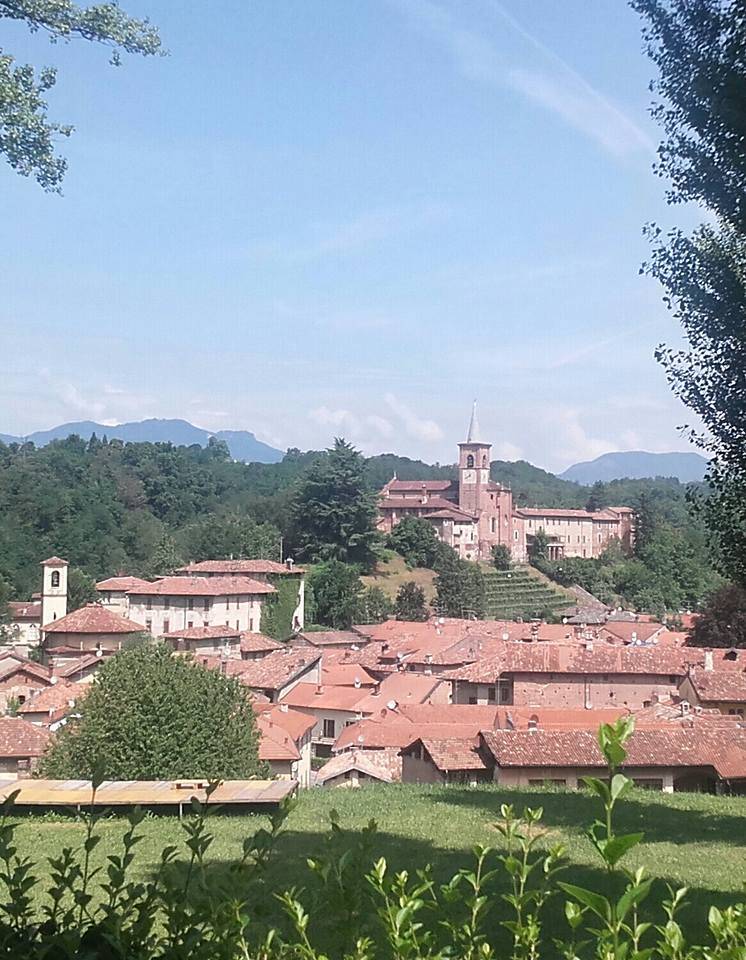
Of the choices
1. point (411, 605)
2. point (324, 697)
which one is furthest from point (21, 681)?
point (411, 605)

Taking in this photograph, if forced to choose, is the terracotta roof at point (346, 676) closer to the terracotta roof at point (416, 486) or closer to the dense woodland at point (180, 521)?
the dense woodland at point (180, 521)

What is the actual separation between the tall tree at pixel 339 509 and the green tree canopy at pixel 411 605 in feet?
17.9

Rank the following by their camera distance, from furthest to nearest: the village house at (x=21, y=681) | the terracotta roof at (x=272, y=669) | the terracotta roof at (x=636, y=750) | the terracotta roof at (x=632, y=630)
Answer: the terracotta roof at (x=632, y=630) → the terracotta roof at (x=272, y=669) → the village house at (x=21, y=681) → the terracotta roof at (x=636, y=750)

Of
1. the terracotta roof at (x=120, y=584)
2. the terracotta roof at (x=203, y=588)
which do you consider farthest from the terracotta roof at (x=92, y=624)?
the terracotta roof at (x=120, y=584)

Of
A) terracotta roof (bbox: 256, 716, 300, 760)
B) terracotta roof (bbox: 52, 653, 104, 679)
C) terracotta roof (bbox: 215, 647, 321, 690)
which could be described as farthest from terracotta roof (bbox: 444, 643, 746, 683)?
terracotta roof (bbox: 52, 653, 104, 679)

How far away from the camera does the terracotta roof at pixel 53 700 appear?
32891 mm

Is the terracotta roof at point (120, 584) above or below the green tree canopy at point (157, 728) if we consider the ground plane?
above

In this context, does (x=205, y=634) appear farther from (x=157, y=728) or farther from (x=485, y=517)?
(x=485, y=517)

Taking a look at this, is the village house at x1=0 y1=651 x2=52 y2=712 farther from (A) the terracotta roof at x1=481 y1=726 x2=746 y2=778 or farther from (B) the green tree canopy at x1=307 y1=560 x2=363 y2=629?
(B) the green tree canopy at x1=307 y1=560 x2=363 y2=629

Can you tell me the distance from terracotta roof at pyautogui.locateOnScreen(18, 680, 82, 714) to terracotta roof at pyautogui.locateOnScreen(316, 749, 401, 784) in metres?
12.0

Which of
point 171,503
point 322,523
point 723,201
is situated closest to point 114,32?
point 723,201

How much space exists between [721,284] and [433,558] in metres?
76.8

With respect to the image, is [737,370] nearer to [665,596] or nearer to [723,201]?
[723,201]

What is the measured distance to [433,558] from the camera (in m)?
85.8
